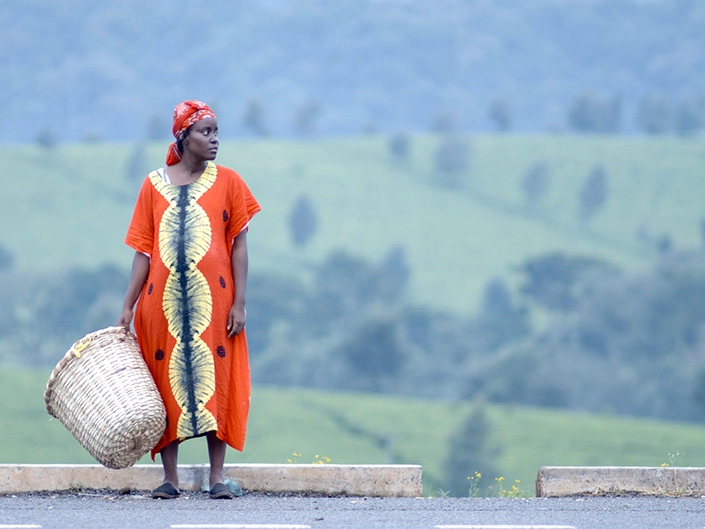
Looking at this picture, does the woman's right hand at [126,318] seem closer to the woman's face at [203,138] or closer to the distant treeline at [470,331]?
the woman's face at [203,138]

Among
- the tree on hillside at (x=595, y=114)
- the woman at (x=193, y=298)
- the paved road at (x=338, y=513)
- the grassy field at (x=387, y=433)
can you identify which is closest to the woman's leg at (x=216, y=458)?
the woman at (x=193, y=298)

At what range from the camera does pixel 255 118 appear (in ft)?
435

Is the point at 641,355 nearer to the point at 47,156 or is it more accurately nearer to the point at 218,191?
the point at 47,156

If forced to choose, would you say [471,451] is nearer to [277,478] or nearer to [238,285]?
[277,478]

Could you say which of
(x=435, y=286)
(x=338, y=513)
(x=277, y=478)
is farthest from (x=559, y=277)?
(x=338, y=513)

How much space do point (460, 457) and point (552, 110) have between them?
13058cm

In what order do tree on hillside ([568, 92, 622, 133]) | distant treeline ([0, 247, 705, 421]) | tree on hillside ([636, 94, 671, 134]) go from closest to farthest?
distant treeline ([0, 247, 705, 421]), tree on hillside ([636, 94, 671, 134]), tree on hillside ([568, 92, 622, 133])

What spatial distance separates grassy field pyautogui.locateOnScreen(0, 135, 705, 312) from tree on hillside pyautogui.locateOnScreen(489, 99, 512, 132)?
20.6 m

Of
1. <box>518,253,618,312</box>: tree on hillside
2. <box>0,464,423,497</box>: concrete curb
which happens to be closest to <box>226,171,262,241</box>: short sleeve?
→ <box>0,464,423,497</box>: concrete curb

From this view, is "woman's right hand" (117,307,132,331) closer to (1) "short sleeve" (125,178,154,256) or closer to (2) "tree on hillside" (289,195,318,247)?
(1) "short sleeve" (125,178,154,256)

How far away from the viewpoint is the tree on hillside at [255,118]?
432 ft

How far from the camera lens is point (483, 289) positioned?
94812 millimetres

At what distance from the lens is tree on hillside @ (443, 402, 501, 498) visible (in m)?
63.1

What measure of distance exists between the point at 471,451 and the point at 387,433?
190 inches
